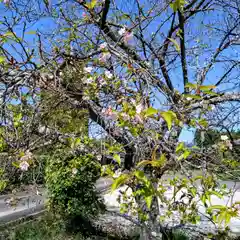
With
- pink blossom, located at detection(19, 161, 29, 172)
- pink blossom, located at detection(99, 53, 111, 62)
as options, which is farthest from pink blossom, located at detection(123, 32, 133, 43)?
pink blossom, located at detection(19, 161, 29, 172)

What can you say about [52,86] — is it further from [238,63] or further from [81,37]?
[238,63]

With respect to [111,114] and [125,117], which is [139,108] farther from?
[111,114]

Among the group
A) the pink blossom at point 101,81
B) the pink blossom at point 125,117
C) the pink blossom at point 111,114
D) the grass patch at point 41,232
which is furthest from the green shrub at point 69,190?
the pink blossom at point 125,117

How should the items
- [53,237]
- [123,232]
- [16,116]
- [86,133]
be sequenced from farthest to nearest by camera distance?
1. [123,232]
2. [53,237]
3. [86,133]
4. [16,116]

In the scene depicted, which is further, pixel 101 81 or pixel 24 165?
pixel 101 81

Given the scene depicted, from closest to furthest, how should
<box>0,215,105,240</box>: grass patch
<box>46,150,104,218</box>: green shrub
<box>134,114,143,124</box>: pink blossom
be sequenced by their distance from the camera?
<box>134,114,143,124</box>: pink blossom → <box>0,215,105,240</box>: grass patch → <box>46,150,104,218</box>: green shrub

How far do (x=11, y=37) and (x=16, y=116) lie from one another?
1.76 feet

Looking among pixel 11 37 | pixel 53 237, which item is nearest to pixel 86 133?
pixel 11 37

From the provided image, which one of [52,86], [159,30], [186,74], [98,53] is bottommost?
[52,86]

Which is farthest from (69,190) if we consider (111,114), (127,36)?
(111,114)

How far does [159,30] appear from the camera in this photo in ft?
13.3

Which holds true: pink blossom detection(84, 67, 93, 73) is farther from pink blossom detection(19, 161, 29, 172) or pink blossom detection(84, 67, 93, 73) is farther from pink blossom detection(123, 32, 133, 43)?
pink blossom detection(19, 161, 29, 172)

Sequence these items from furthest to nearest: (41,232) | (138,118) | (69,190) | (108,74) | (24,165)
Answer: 1. (69,190)
2. (41,232)
3. (108,74)
4. (24,165)
5. (138,118)

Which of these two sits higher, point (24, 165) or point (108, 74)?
point (108, 74)
